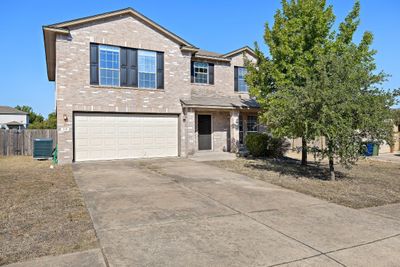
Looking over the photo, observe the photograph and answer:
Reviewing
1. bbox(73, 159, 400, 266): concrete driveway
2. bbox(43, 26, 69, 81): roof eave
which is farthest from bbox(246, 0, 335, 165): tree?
bbox(43, 26, 69, 81): roof eave

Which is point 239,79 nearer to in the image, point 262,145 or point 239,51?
point 239,51

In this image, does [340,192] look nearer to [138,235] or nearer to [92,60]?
[138,235]

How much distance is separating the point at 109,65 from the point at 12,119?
44.7 metres

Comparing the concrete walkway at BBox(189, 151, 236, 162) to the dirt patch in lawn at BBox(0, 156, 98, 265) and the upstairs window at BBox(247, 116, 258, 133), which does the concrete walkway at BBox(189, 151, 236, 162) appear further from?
the dirt patch in lawn at BBox(0, 156, 98, 265)

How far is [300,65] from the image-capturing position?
1318cm

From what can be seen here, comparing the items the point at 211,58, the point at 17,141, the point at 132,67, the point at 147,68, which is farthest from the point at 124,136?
the point at 17,141

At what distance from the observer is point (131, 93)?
1506cm

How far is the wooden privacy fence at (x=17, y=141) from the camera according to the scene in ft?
60.2

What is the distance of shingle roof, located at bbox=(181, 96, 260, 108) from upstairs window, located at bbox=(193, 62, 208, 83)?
1.36 meters

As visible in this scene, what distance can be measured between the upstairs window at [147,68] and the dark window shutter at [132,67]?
234 mm

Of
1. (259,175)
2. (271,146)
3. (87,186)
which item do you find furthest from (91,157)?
(271,146)

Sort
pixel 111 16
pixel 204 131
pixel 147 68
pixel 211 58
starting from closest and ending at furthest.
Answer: pixel 111 16
pixel 147 68
pixel 204 131
pixel 211 58

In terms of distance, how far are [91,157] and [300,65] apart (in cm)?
1110

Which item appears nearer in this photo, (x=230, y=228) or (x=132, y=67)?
(x=230, y=228)
